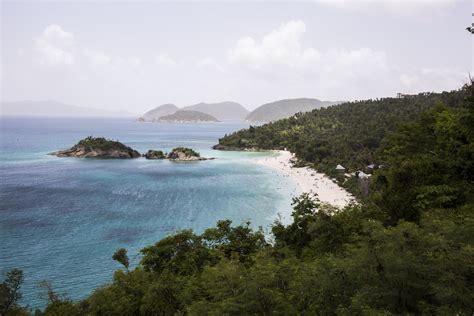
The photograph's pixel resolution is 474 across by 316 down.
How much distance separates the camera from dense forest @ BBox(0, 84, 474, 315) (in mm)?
8633

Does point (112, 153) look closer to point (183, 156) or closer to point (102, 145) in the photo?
point (102, 145)

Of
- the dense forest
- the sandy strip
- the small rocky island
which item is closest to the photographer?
the dense forest

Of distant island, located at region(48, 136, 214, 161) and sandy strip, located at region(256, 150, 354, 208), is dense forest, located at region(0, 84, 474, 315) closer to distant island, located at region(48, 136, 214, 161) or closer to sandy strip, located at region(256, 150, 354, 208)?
sandy strip, located at region(256, 150, 354, 208)

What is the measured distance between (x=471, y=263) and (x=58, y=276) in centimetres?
2684

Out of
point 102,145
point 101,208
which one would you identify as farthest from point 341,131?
point 101,208

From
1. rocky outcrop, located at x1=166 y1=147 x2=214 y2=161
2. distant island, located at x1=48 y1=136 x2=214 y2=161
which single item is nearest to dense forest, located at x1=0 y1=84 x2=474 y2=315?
rocky outcrop, located at x1=166 y1=147 x2=214 y2=161

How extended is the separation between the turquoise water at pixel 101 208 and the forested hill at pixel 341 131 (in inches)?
623

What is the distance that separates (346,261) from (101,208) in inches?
1577

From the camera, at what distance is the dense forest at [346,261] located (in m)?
8.63

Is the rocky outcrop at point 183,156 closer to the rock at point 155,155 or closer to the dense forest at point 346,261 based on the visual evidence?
the rock at point 155,155

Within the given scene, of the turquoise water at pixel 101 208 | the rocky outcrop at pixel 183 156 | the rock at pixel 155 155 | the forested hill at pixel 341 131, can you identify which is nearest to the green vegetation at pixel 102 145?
the rock at pixel 155 155

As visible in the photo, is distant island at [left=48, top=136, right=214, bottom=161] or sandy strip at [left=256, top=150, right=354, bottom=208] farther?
distant island at [left=48, top=136, right=214, bottom=161]

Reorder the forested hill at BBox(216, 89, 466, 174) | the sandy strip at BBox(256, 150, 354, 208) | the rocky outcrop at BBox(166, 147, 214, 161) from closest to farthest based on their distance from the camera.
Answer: the sandy strip at BBox(256, 150, 354, 208) → the forested hill at BBox(216, 89, 466, 174) → the rocky outcrop at BBox(166, 147, 214, 161)

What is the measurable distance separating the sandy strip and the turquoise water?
12.7 ft
